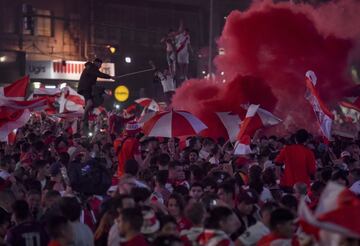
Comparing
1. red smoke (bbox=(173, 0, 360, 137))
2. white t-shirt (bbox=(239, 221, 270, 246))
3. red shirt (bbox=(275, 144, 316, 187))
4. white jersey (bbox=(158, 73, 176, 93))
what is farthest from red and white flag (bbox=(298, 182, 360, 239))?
white jersey (bbox=(158, 73, 176, 93))

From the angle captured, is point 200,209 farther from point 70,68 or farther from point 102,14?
point 102,14

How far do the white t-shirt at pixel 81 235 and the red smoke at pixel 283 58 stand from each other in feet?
40.5

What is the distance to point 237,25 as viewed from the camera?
2155 centimetres

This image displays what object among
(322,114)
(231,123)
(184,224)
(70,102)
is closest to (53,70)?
(70,102)

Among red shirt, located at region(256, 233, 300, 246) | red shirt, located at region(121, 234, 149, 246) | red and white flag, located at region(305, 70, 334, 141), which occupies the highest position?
red and white flag, located at region(305, 70, 334, 141)

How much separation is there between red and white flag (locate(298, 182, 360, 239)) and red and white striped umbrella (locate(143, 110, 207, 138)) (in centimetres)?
843

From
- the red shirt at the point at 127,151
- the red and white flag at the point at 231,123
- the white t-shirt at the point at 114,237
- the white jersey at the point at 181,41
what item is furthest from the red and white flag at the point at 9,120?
the white jersey at the point at 181,41

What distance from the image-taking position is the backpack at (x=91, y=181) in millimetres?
9531

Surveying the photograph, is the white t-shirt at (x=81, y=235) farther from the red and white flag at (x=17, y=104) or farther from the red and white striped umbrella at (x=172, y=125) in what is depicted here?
the red and white flag at (x=17, y=104)

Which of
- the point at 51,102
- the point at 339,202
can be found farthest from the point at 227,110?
the point at 339,202

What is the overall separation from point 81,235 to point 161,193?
2425 mm

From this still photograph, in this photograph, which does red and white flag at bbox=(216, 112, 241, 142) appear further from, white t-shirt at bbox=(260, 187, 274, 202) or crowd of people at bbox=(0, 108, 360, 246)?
white t-shirt at bbox=(260, 187, 274, 202)

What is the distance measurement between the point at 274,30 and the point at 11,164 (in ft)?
36.9

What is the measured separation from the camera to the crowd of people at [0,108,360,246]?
255 inches
